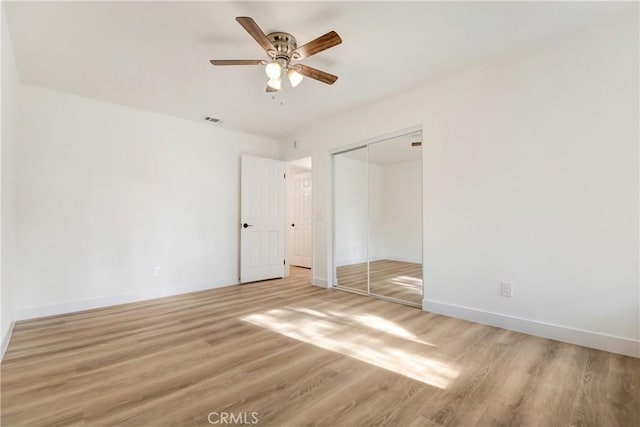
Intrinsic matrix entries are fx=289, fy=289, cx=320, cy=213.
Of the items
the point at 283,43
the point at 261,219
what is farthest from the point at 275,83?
the point at 261,219

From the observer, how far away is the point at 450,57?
2.82 m

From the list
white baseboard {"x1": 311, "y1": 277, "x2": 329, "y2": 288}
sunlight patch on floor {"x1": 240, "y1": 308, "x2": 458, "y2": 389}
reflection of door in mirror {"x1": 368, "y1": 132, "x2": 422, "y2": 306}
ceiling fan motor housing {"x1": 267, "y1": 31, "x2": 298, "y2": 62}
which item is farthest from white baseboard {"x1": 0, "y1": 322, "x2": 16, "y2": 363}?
reflection of door in mirror {"x1": 368, "y1": 132, "x2": 422, "y2": 306}

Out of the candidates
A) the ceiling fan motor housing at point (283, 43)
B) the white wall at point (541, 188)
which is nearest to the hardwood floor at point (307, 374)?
the white wall at point (541, 188)

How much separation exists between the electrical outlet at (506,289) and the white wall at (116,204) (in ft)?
12.6

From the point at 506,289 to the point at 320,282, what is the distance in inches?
103

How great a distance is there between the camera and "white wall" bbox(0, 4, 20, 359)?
7.57 feet

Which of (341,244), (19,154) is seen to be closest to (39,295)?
(19,154)

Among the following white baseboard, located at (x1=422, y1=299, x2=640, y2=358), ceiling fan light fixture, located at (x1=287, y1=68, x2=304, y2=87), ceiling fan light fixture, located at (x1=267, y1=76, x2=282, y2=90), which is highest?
ceiling fan light fixture, located at (x1=287, y1=68, x2=304, y2=87)

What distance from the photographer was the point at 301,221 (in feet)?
22.6

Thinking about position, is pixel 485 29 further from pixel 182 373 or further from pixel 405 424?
pixel 182 373

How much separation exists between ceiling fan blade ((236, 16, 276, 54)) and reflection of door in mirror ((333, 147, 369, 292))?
2224 millimetres

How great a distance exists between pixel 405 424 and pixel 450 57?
3.04 m

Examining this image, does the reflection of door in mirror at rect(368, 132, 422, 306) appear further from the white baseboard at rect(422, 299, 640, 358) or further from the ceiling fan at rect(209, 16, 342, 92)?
the ceiling fan at rect(209, 16, 342, 92)

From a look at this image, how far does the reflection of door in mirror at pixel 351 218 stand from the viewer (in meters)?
4.35
